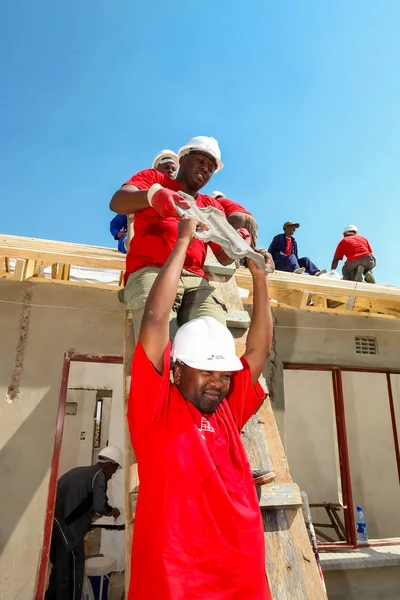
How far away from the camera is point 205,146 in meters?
2.61

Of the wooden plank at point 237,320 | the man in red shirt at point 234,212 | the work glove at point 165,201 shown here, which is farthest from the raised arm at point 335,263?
the work glove at point 165,201

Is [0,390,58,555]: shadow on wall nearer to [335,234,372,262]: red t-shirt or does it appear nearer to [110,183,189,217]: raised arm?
[110,183,189,217]: raised arm

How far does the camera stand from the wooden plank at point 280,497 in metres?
1.72

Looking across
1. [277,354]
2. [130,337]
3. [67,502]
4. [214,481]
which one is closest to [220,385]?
[214,481]

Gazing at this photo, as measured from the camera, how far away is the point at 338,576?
4852 mm

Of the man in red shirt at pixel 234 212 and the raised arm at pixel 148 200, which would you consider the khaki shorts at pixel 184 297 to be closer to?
the raised arm at pixel 148 200

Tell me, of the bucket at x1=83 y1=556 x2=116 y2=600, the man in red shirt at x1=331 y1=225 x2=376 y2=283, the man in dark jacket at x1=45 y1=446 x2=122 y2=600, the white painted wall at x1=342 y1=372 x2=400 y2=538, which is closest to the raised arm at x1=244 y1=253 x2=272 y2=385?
the man in dark jacket at x1=45 y1=446 x2=122 y2=600

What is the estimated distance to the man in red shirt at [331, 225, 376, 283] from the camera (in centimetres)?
726

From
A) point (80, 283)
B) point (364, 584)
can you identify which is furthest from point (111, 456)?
point (364, 584)

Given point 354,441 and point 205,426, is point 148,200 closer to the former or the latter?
point 205,426

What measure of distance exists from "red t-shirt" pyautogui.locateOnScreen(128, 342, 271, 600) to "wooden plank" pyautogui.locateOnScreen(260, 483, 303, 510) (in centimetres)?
23

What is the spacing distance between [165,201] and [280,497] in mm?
1387

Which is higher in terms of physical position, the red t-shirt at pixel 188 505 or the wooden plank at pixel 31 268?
the wooden plank at pixel 31 268

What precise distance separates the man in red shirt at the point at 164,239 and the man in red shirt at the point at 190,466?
0.47m
